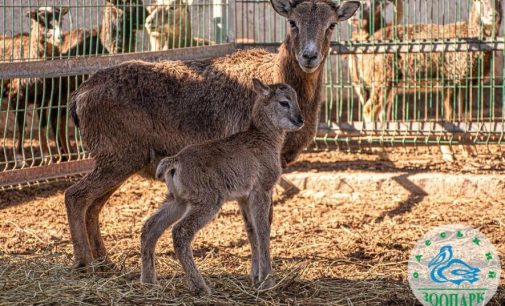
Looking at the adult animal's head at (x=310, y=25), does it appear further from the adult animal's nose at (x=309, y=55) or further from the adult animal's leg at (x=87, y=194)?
the adult animal's leg at (x=87, y=194)

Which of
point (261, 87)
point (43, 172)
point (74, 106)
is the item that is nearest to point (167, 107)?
point (74, 106)

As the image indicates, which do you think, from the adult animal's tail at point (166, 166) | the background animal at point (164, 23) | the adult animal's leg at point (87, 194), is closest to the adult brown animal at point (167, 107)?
the adult animal's leg at point (87, 194)

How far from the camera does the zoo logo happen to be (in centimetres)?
637

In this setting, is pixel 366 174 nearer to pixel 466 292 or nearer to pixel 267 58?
pixel 267 58

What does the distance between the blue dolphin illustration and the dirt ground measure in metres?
0.24

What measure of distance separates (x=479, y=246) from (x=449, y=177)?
248cm

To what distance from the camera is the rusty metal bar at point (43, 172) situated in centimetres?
909

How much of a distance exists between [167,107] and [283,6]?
132 cm

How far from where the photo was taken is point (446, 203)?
9.86 meters

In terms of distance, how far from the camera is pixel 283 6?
793 cm

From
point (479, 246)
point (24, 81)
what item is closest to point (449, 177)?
point (479, 246)

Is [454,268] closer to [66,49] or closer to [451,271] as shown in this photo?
[451,271]

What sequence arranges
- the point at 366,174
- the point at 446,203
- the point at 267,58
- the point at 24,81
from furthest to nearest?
the point at 24,81, the point at 366,174, the point at 446,203, the point at 267,58

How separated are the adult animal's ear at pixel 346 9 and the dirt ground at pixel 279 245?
1945 mm
